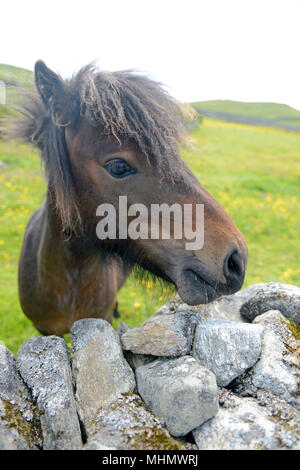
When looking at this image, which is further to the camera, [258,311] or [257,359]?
[258,311]

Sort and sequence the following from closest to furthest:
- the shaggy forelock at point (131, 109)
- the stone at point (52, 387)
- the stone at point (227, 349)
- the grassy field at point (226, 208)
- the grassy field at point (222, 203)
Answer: the stone at point (52, 387), the stone at point (227, 349), the shaggy forelock at point (131, 109), the grassy field at point (222, 203), the grassy field at point (226, 208)

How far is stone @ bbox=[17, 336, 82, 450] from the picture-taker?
195 centimetres

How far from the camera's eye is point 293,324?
2.81 m

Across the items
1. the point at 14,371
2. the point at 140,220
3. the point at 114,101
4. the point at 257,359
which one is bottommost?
the point at 14,371

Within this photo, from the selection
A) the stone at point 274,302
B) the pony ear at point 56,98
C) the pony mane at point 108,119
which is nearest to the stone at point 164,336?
the stone at point 274,302

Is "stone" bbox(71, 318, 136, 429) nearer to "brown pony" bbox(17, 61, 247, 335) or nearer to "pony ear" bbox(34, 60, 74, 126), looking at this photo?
"brown pony" bbox(17, 61, 247, 335)

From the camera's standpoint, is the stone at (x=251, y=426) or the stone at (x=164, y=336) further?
the stone at (x=164, y=336)

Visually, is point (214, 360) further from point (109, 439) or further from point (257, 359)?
point (109, 439)

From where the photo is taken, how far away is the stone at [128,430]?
1.79m

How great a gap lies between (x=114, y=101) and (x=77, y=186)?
691 mm

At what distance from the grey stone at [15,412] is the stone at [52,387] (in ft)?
0.17

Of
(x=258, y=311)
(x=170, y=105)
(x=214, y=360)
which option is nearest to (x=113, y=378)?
(x=214, y=360)

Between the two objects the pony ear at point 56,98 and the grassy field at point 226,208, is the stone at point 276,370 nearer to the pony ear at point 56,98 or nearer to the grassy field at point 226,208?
the grassy field at point 226,208

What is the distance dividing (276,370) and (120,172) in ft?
5.62
